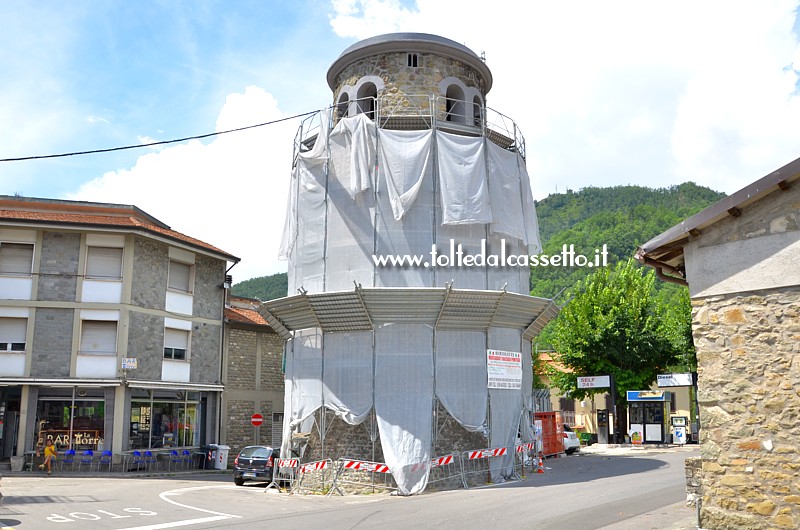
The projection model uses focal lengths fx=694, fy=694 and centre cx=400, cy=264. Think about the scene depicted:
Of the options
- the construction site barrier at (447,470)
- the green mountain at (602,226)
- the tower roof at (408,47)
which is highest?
the green mountain at (602,226)

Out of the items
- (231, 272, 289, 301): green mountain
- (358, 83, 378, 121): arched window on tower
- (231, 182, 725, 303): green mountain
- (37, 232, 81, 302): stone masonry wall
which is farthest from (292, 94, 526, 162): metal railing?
(231, 272, 289, 301): green mountain

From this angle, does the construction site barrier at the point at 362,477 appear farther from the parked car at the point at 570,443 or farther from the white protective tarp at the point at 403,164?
the parked car at the point at 570,443

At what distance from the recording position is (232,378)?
31.0 meters

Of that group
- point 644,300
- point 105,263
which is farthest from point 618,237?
point 105,263

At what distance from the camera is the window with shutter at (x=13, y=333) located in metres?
25.2

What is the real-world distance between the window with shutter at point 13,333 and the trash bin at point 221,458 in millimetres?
8388

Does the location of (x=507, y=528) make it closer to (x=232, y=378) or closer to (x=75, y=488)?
(x=75, y=488)

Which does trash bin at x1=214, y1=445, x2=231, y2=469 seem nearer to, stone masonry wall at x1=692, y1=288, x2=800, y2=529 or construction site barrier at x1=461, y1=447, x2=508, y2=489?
construction site barrier at x1=461, y1=447, x2=508, y2=489

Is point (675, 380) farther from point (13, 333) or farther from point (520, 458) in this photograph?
point (13, 333)

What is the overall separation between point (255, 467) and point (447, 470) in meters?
6.19

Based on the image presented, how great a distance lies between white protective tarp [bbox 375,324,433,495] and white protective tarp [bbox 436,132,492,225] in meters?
3.71

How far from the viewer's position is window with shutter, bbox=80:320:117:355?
25.9 meters

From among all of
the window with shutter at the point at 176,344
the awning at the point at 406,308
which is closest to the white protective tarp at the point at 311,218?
the awning at the point at 406,308

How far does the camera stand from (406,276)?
68.1 ft
